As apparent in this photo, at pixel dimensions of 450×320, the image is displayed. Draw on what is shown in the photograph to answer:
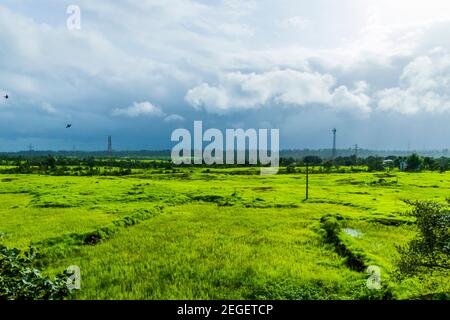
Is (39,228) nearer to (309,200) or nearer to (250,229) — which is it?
(250,229)

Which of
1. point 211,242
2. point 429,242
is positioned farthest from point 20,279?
point 211,242

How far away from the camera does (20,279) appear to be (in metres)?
7.52

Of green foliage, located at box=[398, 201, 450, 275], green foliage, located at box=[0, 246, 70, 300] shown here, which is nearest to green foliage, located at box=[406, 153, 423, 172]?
green foliage, located at box=[398, 201, 450, 275]

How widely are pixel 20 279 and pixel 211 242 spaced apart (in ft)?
33.7

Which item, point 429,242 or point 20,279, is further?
point 429,242

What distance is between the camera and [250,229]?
66.1 ft

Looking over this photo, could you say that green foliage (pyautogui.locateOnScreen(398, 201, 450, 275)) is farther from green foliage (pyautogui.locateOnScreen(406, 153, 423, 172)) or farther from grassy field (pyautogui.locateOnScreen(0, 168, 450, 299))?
green foliage (pyautogui.locateOnScreen(406, 153, 423, 172))

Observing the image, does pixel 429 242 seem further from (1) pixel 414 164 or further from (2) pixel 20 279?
(1) pixel 414 164

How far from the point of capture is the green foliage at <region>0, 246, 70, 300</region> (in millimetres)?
7207

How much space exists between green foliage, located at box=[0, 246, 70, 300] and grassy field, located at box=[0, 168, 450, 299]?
515 millimetres

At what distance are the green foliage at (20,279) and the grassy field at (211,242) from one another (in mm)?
515
